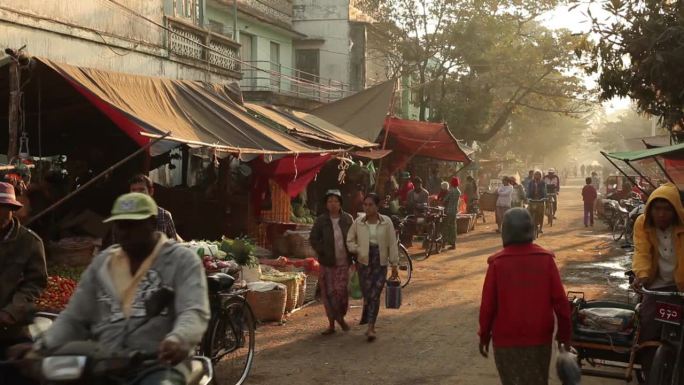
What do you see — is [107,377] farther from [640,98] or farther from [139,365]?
[640,98]

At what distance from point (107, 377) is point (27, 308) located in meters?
1.48

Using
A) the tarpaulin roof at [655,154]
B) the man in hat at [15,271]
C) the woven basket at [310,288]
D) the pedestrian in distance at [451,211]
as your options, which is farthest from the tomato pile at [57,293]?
the pedestrian in distance at [451,211]

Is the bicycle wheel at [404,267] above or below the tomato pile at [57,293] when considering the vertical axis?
below

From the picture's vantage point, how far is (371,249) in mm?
9195

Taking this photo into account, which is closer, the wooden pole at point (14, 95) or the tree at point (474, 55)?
the wooden pole at point (14, 95)

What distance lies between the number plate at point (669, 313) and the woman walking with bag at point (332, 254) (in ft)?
14.0

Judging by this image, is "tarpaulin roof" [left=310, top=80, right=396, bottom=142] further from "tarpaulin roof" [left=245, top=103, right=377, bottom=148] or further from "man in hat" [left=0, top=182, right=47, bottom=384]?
"man in hat" [left=0, top=182, right=47, bottom=384]

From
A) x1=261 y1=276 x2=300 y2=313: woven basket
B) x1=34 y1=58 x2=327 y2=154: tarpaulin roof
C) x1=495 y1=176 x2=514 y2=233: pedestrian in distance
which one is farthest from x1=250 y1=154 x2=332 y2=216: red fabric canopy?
x1=495 y1=176 x2=514 y2=233: pedestrian in distance

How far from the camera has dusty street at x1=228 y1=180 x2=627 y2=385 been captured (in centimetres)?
727

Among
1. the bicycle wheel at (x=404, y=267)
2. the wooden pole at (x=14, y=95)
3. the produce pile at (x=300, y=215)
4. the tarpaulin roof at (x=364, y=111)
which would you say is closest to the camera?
the wooden pole at (x=14, y=95)

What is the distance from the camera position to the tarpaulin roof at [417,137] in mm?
21094

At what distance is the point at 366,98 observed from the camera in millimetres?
19109

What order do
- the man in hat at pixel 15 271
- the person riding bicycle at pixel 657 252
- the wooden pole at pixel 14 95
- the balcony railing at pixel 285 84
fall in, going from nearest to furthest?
1. the man in hat at pixel 15 271
2. the person riding bicycle at pixel 657 252
3. the wooden pole at pixel 14 95
4. the balcony railing at pixel 285 84

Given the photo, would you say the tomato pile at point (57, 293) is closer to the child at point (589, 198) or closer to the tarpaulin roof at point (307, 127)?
the tarpaulin roof at point (307, 127)
